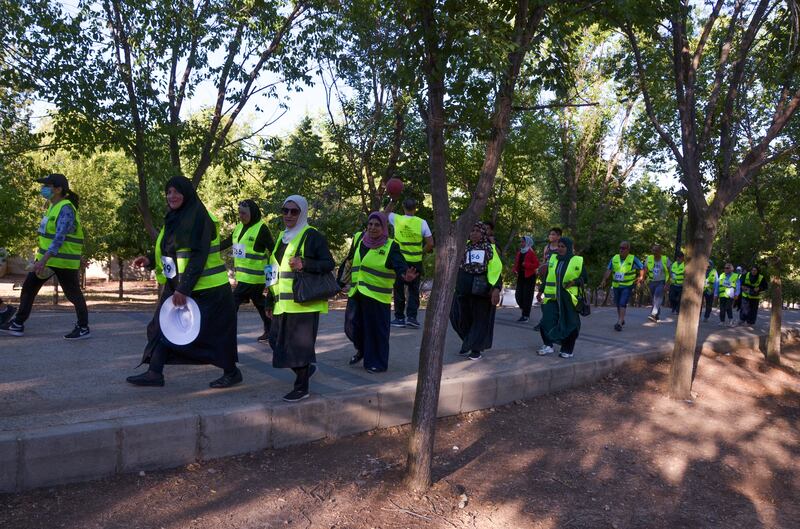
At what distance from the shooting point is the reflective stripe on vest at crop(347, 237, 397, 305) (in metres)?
6.93

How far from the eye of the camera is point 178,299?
17.2 ft

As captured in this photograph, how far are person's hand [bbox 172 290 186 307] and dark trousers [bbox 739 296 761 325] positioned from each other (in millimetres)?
13637

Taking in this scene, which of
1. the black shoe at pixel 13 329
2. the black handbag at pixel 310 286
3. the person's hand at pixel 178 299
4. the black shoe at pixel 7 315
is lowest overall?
the black shoe at pixel 13 329

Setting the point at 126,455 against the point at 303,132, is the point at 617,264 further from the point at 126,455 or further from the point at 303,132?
the point at 126,455

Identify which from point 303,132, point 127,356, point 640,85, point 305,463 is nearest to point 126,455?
point 305,463

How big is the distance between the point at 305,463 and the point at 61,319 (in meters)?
5.56

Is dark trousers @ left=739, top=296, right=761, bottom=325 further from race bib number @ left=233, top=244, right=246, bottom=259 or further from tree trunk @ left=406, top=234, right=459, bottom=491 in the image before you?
tree trunk @ left=406, top=234, right=459, bottom=491

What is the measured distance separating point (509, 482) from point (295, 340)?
6.60 ft

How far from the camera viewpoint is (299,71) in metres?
12.1

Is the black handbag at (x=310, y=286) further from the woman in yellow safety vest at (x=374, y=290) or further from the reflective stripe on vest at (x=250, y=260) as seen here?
the reflective stripe on vest at (x=250, y=260)

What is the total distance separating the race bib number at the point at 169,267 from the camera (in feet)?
17.8

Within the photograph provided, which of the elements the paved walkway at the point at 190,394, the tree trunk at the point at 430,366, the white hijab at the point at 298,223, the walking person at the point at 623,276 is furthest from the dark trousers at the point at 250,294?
the walking person at the point at 623,276

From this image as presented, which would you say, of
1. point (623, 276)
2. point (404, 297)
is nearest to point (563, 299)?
point (404, 297)

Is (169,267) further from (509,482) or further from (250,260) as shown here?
(509,482)
